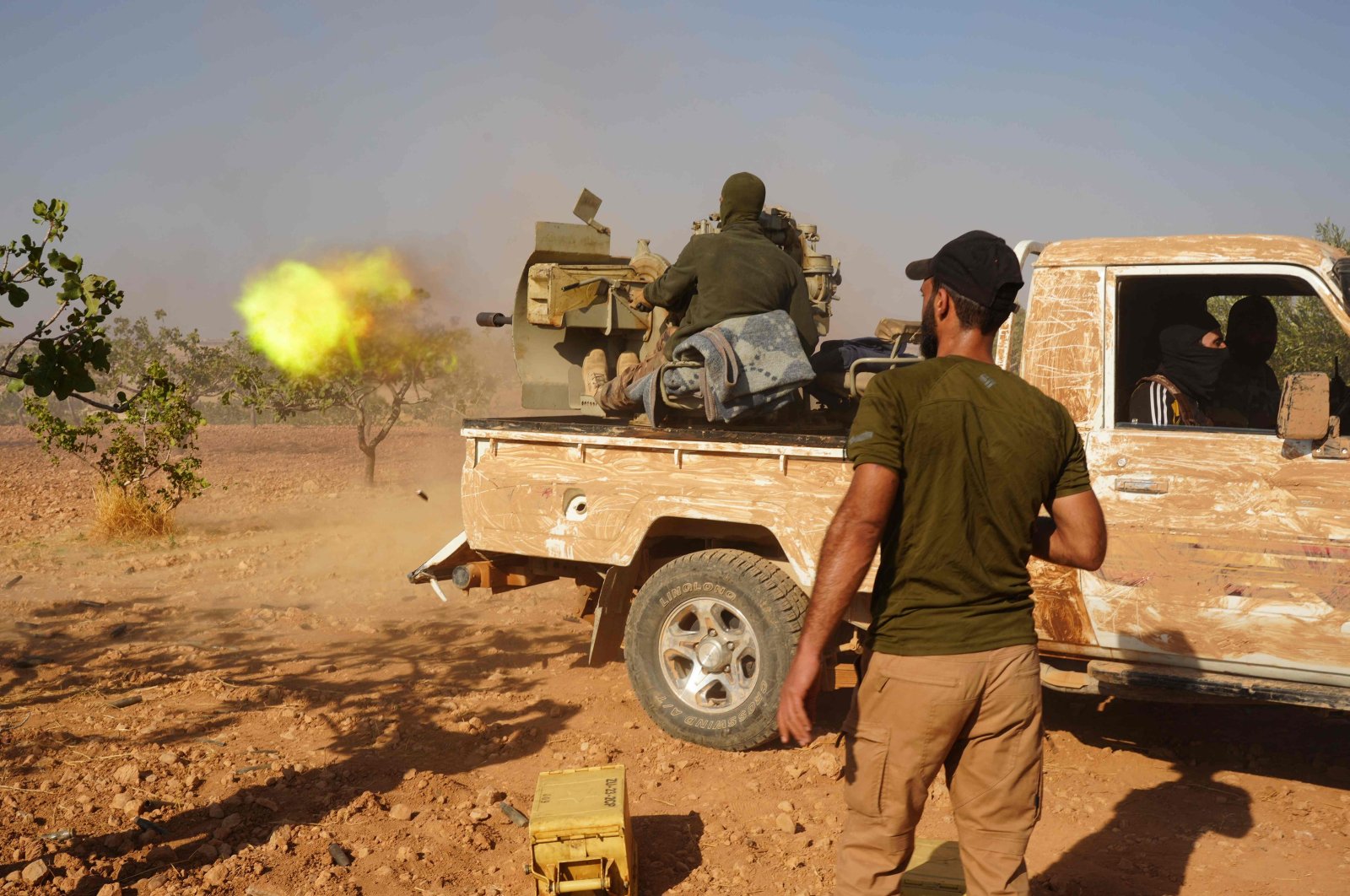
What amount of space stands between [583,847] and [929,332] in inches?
79.3

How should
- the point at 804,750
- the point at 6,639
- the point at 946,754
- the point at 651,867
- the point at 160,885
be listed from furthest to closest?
the point at 6,639 < the point at 804,750 < the point at 651,867 < the point at 160,885 < the point at 946,754

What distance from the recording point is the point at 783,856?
13.3ft

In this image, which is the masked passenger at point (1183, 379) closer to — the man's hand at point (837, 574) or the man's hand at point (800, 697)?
the man's hand at point (837, 574)

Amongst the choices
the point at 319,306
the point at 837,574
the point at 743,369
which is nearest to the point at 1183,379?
the point at 743,369

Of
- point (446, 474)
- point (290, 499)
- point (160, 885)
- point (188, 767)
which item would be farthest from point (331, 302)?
point (160, 885)

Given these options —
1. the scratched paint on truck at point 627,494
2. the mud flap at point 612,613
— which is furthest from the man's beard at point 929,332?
the mud flap at point 612,613

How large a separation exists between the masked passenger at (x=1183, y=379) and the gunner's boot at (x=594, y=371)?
3.45 m

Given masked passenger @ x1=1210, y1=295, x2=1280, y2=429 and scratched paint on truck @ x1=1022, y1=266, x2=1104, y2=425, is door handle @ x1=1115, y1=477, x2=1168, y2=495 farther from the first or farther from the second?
masked passenger @ x1=1210, y1=295, x2=1280, y2=429

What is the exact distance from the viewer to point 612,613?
223 inches

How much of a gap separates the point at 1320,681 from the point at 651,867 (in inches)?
104

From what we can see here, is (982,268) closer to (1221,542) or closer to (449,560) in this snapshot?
(1221,542)

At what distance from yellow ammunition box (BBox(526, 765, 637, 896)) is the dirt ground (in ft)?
0.99

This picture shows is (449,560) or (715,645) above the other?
(449,560)

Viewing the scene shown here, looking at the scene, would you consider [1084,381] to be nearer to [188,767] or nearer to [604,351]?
[604,351]
